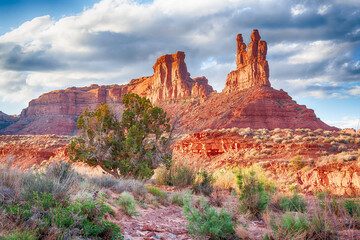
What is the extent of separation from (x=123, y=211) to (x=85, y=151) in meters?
5.76

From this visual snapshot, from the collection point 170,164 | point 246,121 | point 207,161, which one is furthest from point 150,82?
point 170,164

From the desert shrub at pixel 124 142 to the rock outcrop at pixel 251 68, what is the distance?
206 ft

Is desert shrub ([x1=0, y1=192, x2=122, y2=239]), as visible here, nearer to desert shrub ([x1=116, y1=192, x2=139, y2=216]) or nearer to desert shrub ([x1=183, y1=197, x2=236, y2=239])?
desert shrub ([x1=183, y1=197, x2=236, y2=239])

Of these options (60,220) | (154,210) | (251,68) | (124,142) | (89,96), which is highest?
(89,96)

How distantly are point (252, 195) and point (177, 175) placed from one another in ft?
16.5

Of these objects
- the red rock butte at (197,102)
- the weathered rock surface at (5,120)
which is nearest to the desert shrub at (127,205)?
the red rock butte at (197,102)

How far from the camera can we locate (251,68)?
74188mm

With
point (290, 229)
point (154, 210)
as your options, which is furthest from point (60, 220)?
point (154, 210)

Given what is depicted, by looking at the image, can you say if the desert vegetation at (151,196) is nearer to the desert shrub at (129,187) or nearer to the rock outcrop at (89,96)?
the desert shrub at (129,187)

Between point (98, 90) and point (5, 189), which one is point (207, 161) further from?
point (98, 90)

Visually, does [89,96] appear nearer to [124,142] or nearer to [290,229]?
[124,142]

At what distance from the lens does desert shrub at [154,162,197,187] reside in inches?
430

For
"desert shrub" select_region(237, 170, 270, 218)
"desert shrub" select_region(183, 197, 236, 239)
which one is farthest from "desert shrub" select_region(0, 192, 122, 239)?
"desert shrub" select_region(237, 170, 270, 218)

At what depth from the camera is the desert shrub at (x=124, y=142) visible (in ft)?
33.1
